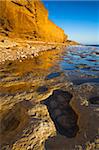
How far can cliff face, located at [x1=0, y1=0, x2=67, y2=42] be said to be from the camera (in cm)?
3438

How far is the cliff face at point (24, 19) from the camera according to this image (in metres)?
34.4

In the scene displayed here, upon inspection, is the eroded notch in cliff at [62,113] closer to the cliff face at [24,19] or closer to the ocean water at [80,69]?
the ocean water at [80,69]

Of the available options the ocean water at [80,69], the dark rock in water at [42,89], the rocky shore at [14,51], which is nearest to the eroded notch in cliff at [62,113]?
the dark rock in water at [42,89]

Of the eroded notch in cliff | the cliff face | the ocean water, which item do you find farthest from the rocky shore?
the cliff face

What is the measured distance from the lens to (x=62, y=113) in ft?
17.2

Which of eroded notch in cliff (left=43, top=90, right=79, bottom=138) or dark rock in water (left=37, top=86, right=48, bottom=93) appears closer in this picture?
eroded notch in cliff (left=43, top=90, right=79, bottom=138)

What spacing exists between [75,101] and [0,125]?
2.29 m

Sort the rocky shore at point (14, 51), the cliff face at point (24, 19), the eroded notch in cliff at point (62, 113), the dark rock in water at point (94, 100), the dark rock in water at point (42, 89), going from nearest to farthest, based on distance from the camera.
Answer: the eroded notch in cliff at point (62, 113) → the dark rock in water at point (94, 100) → the dark rock in water at point (42, 89) → the rocky shore at point (14, 51) → the cliff face at point (24, 19)

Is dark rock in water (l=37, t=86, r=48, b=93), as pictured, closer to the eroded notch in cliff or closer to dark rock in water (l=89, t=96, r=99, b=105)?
the eroded notch in cliff

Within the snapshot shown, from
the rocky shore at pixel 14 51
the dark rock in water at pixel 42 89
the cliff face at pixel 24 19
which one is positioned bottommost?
the dark rock in water at pixel 42 89

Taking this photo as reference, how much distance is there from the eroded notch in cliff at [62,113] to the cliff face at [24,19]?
97.3 ft

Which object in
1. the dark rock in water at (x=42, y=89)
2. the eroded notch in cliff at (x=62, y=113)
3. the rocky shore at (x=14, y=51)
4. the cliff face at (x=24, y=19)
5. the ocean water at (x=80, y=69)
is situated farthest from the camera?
the cliff face at (x=24, y=19)

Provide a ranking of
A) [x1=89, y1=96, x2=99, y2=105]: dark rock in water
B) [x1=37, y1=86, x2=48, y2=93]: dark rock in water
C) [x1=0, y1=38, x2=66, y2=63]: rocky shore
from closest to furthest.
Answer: [x1=89, y1=96, x2=99, y2=105]: dark rock in water → [x1=37, y1=86, x2=48, y2=93]: dark rock in water → [x1=0, y1=38, x2=66, y2=63]: rocky shore

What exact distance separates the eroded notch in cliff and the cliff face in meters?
29.7
